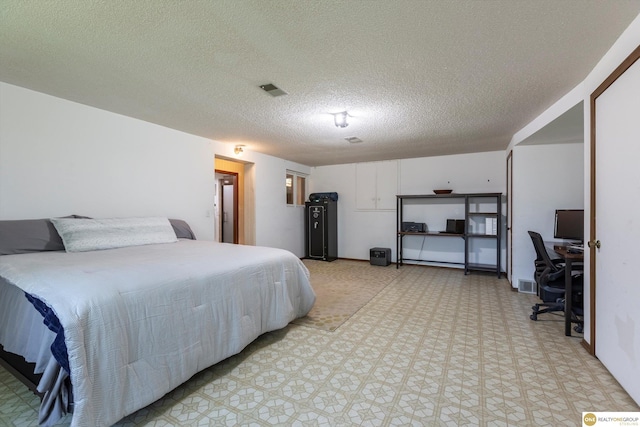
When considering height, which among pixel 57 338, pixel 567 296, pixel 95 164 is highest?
pixel 95 164

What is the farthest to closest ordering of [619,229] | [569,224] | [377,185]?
[377,185]
[569,224]
[619,229]

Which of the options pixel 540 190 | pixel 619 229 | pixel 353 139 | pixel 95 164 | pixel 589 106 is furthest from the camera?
pixel 353 139

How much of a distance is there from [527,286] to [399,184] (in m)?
2.94

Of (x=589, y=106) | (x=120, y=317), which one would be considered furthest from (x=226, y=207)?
(x=589, y=106)

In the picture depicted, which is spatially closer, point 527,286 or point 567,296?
point 567,296

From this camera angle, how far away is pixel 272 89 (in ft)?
8.20

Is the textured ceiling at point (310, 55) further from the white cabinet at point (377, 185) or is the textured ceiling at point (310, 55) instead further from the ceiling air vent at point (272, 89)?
the white cabinet at point (377, 185)

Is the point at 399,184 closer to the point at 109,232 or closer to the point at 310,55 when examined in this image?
the point at 310,55

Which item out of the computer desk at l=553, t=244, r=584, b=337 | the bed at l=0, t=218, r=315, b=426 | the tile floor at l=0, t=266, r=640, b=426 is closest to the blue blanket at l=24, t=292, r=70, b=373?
the bed at l=0, t=218, r=315, b=426

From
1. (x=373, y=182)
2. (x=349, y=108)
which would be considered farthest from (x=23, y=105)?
(x=373, y=182)

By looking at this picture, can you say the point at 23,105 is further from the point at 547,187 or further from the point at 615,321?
the point at 547,187

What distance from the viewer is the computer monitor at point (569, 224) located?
348 cm

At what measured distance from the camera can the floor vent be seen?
391 centimetres

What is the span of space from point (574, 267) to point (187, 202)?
4669mm
